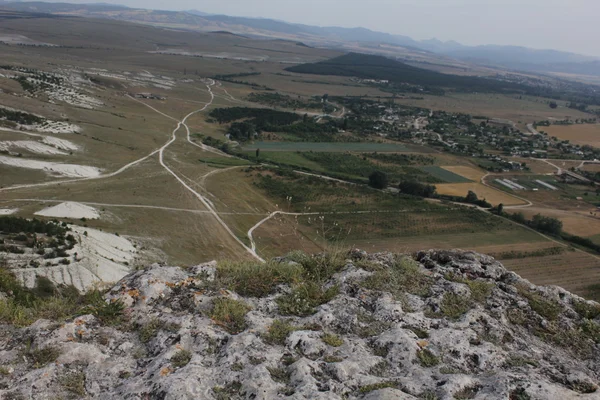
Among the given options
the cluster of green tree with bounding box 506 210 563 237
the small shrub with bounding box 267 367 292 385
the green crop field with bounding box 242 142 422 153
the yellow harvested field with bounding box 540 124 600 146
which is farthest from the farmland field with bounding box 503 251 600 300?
the yellow harvested field with bounding box 540 124 600 146

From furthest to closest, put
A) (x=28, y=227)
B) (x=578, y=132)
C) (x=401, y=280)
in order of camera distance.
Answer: (x=578, y=132) < (x=28, y=227) < (x=401, y=280)

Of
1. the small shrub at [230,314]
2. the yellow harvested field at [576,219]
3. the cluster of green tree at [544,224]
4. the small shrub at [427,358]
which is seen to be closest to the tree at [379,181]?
the cluster of green tree at [544,224]

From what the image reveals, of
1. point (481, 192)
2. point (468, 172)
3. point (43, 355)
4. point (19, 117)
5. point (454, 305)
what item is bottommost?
point (481, 192)

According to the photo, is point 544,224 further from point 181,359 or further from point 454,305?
point 181,359

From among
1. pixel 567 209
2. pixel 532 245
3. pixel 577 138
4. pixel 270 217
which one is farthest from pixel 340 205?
pixel 577 138

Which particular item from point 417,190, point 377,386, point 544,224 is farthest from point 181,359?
point 417,190
